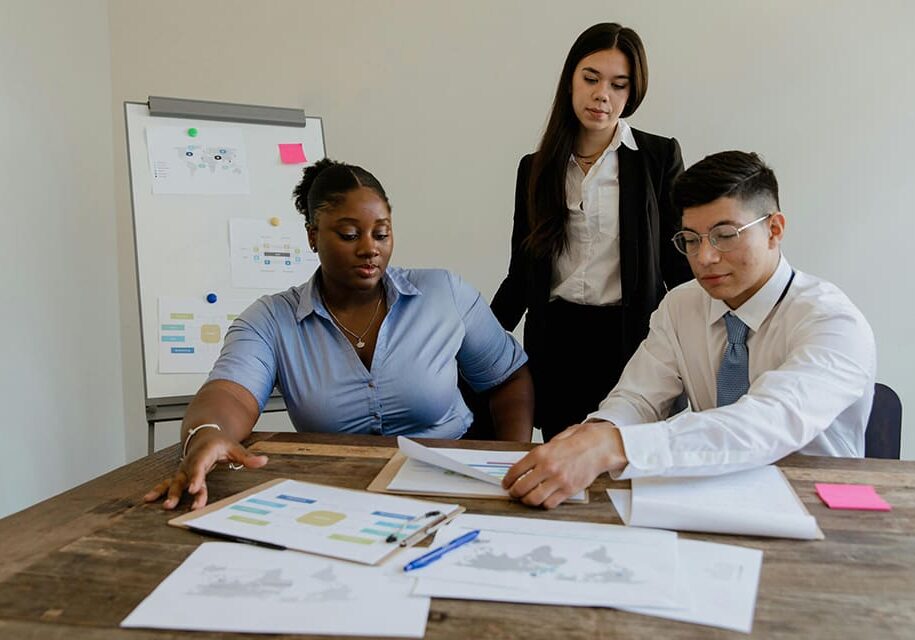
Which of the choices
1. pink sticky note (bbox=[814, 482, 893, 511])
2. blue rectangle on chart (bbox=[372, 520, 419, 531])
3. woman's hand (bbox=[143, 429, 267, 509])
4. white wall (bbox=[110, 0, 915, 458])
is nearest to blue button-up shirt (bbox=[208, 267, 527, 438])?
woman's hand (bbox=[143, 429, 267, 509])

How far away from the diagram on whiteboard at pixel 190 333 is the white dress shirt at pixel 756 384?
1433 mm

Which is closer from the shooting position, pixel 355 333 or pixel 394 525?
pixel 394 525

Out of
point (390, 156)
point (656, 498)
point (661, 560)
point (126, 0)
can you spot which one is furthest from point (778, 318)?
point (126, 0)

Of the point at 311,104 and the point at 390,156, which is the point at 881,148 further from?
the point at 311,104

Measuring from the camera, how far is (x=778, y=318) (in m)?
1.47

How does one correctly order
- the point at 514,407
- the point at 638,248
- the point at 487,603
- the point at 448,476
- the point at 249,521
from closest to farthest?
the point at 487,603, the point at 249,521, the point at 448,476, the point at 514,407, the point at 638,248

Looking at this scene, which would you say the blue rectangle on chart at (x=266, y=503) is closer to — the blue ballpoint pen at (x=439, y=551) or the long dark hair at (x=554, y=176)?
the blue ballpoint pen at (x=439, y=551)

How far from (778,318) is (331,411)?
0.87m

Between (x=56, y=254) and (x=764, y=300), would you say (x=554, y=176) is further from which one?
(x=56, y=254)

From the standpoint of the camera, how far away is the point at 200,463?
1.19 metres

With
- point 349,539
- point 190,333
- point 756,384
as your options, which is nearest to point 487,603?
point 349,539

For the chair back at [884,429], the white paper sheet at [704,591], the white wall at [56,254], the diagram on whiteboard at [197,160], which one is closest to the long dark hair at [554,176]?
the chair back at [884,429]

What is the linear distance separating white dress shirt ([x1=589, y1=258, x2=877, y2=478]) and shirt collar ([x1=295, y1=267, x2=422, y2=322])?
1.61 feet

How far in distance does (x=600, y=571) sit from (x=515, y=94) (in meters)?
2.39
